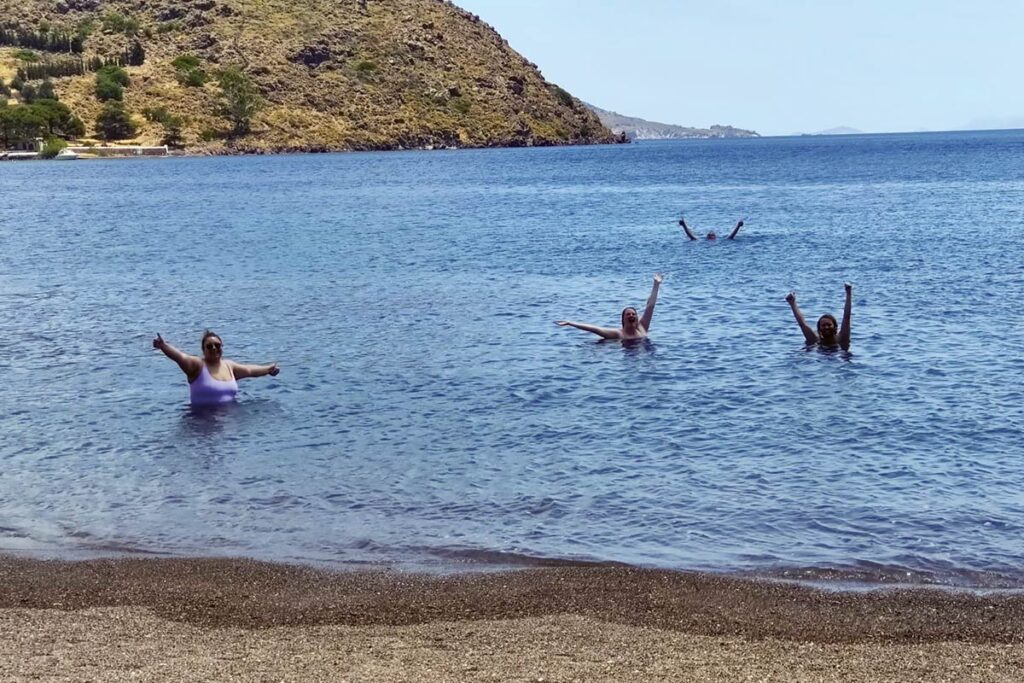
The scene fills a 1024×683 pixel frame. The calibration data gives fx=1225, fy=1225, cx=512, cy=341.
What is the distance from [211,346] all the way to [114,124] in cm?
15107

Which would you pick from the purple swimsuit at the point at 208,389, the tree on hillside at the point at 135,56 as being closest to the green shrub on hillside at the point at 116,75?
the tree on hillside at the point at 135,56

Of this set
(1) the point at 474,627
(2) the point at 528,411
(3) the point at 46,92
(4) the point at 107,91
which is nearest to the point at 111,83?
(4) the point at 107,91

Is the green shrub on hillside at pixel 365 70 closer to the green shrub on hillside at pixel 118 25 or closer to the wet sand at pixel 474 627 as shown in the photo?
the green shrub on hillside at pixel 118 25

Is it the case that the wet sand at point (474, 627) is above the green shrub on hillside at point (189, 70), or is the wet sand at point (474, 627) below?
below

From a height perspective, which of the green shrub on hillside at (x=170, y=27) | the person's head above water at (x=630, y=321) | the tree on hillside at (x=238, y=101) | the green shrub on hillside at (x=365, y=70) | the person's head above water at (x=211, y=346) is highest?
the green shrub on hillside at (x=170, y=27)

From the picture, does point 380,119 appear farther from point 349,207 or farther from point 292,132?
point 349,207

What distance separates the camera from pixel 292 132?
566ft

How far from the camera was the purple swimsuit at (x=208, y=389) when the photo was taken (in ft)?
58.9

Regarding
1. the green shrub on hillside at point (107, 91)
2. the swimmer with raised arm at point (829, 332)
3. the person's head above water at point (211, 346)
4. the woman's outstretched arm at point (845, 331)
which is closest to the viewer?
the person's head above water at point (211, 346)

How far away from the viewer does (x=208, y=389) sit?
59.0 ft

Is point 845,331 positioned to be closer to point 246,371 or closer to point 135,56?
Answer: point 246,371

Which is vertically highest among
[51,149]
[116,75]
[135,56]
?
[135,56]

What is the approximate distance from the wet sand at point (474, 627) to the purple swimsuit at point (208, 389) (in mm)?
6614

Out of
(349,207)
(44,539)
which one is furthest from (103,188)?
(44,539)
